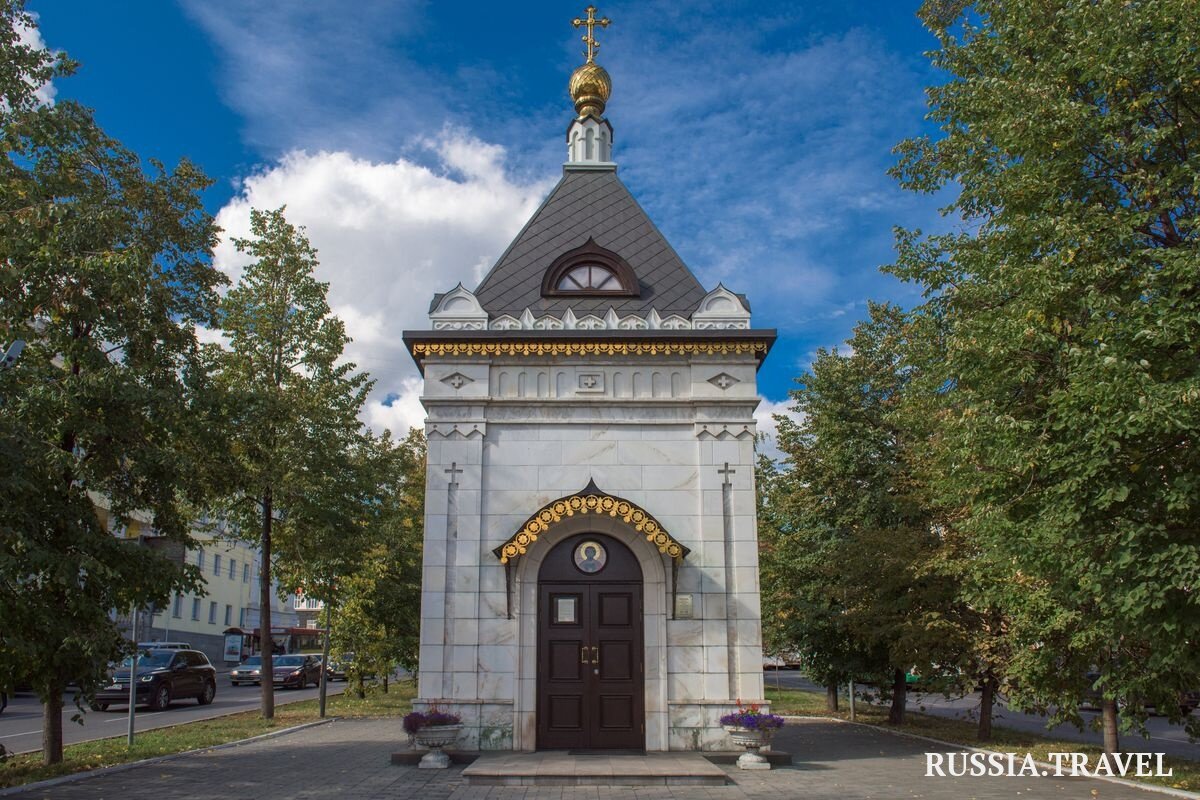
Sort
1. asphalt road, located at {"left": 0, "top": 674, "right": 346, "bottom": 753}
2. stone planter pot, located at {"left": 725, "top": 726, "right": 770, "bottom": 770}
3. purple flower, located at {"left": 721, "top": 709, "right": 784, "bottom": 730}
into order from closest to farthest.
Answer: stone planter pot, located at {"left": 725, "top": 726, "right": 770, "bottom": 770} → purple flower, located at {"left": 721, "top": 709, "right": 784, "bottom": 730} → asphalt road, located at {"left": 0, "top": 674, "right": 346, "bottom": 753}

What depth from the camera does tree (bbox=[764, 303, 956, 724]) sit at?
1906cm

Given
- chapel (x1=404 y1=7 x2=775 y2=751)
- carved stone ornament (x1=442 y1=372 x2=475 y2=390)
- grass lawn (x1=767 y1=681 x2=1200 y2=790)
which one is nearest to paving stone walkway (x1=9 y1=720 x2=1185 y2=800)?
chapel (x1=404 y1=7 x2=775 y2=751)

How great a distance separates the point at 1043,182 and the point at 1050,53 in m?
2.08

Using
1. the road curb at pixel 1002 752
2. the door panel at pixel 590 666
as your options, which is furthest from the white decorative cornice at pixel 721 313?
the road curb at pixel 1002 752

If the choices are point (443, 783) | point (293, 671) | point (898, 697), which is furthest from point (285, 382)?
point (293, 671)

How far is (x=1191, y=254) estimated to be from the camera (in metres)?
9.80

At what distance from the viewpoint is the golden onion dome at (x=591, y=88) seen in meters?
19.9

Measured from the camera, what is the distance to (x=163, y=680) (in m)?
25.2

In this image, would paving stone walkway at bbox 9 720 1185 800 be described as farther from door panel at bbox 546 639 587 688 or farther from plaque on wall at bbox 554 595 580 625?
plaque on wall at bbox 554 595 580 625

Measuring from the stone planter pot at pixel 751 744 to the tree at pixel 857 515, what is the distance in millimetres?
6199

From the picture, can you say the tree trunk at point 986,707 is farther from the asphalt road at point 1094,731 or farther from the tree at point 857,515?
the tree at point 857,515

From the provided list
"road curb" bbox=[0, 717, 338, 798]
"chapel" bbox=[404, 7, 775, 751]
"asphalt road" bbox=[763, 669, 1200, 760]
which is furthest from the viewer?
"asphalt road" bbox=[763, 669, 1200, 760]

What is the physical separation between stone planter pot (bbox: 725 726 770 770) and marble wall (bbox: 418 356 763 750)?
46cm

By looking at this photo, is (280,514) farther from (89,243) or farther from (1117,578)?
(1117,578)
